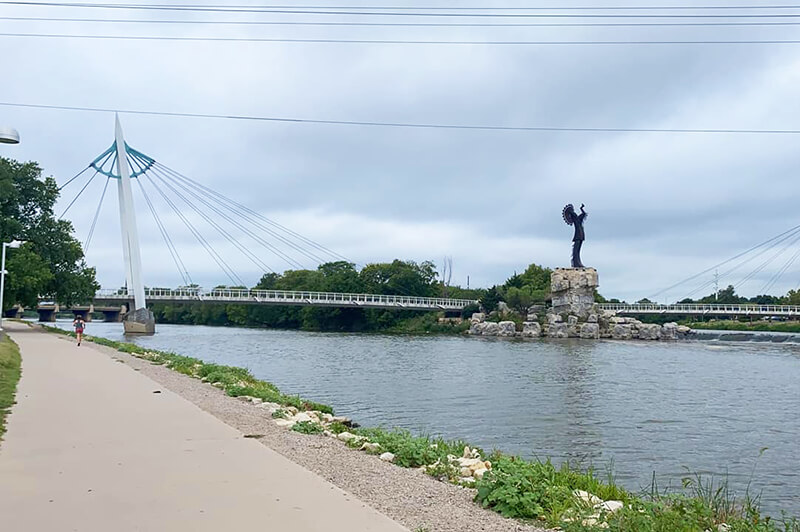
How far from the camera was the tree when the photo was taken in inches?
1799

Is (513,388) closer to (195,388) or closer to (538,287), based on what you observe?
(195,388)

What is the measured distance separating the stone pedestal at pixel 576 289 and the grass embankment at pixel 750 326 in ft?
85.1

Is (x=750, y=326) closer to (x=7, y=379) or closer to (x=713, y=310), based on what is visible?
(x=713, y=310)

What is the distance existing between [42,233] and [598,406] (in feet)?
142

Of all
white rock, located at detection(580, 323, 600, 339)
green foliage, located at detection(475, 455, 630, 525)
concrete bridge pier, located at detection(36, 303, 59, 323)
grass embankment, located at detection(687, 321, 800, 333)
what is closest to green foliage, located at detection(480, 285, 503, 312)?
white rock, located at detection(580, 323, 600, 339)

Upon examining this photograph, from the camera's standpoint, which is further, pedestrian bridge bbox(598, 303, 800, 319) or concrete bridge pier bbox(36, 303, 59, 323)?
concrete bridge pier bbox(36, 303, 59, 323)

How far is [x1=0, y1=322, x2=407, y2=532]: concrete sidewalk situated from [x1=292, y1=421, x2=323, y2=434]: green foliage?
1.26m

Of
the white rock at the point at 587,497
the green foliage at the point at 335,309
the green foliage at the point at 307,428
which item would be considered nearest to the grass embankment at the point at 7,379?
the green foliage at the point at 307,428

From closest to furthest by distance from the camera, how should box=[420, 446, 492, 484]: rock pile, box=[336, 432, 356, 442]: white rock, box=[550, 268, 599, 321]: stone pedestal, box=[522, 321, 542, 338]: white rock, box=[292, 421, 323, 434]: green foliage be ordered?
box=[420, 446, 492, 484]: rock pile
box=[336, 432, 356, 442]: white rock
box=[292, 421, 323, 434]: green foliage
box=[522, 321, 542, 338]: white rock
box=[550, 268, 599, 321]: stone pedestal

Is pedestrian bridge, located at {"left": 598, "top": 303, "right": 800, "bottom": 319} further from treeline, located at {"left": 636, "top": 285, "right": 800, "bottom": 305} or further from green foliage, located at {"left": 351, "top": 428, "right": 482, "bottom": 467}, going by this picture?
green foliage, located at {"left": 351, "top": 428, "right": 482, "bottom": 467}

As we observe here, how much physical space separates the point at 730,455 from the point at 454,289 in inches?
4032

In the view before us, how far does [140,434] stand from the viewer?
10.1 m

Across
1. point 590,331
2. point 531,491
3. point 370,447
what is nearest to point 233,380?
point 370,447

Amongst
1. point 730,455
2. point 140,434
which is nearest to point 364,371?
point 730,455
